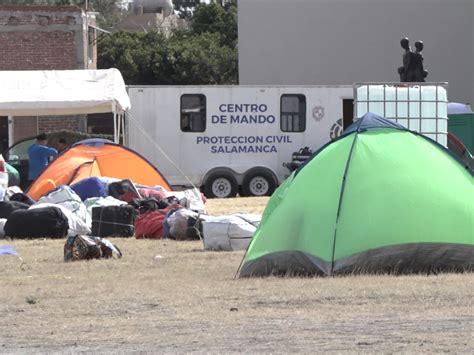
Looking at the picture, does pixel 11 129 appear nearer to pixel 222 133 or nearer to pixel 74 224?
pixel 222 133

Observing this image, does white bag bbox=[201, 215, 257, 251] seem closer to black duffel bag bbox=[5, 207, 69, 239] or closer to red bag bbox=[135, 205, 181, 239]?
red bag bbox=[135, 205, 181, 239]

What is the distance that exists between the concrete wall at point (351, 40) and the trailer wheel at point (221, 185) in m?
12.2

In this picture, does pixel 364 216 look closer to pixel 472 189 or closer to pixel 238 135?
pixel 472 189

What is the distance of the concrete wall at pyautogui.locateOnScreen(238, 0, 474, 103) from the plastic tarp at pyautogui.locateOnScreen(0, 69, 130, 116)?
52.6 feet

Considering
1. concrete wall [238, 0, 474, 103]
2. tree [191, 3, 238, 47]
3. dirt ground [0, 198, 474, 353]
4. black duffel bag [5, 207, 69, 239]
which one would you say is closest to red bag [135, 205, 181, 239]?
black duffel bag [5, 207, 69, 239]

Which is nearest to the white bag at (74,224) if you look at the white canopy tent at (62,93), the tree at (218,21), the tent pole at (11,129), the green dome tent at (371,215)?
the green dome tent at (371,215)

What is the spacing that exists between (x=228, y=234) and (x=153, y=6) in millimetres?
73851

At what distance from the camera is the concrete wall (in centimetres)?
4059

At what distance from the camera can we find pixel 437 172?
1188 centimetres

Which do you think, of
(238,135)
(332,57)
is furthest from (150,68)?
(238,135)

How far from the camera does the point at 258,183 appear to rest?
96.6 feet

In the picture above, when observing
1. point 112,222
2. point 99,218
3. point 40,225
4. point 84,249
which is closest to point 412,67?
point 112,222

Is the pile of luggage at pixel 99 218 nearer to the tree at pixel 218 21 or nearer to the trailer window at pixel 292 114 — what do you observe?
the trailer window at pixel 292 114

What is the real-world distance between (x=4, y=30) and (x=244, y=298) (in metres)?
25.9
